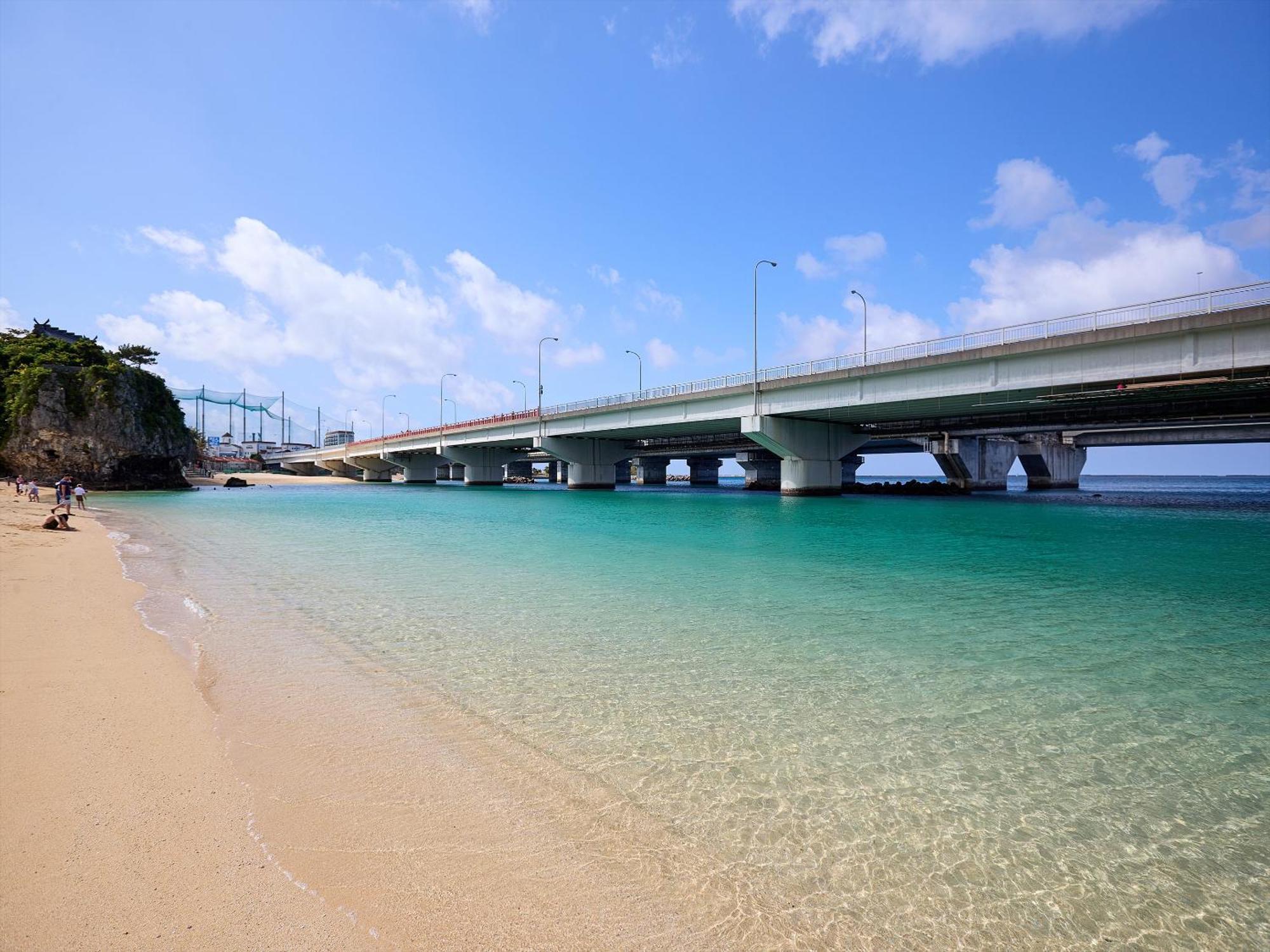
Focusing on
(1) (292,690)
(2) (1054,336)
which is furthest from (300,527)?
(2) (1054,336)

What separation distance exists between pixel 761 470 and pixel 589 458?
3092 cm

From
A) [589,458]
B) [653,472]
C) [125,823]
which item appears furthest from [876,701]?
[653,472]

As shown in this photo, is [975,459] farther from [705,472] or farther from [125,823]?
[125,823]

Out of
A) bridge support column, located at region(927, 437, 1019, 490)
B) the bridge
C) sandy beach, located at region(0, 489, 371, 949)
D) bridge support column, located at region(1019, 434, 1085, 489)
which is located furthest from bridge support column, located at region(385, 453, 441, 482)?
sandy beach, located at region(0, 489, 371, 949)

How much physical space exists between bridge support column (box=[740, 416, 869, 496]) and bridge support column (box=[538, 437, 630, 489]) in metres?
27.9

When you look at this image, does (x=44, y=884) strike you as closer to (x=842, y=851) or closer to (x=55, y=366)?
(x=842, y=851)

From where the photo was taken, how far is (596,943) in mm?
2857

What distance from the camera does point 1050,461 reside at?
236 ft

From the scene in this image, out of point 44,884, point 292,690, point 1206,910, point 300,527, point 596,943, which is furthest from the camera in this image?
point 300,527

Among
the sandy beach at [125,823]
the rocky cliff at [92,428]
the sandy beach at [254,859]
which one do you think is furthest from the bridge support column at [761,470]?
the sandy beach at [254,859]

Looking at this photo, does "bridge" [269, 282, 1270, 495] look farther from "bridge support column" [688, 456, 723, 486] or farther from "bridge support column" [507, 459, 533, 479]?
"bridge support column" [507, 459, 533, 479]

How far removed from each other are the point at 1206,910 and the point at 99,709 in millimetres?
8161

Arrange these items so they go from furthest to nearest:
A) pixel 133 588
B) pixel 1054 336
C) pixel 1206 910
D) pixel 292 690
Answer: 1. pixel 1054 336
2. pixel 133 588
3. pixel 292 690
4. pixel 1206 910

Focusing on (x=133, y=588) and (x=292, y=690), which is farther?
(x=133, y=588)
